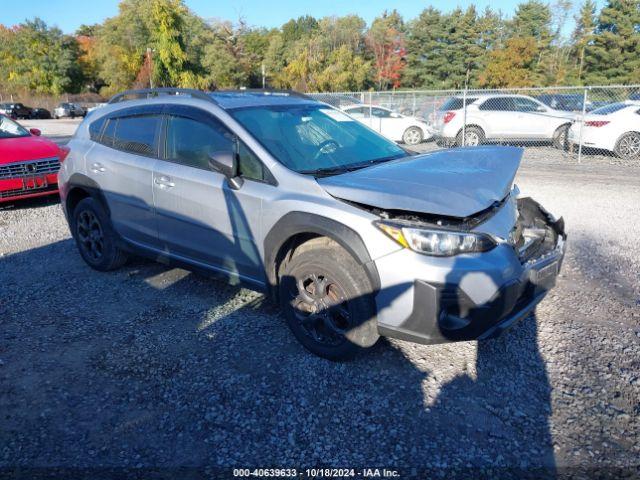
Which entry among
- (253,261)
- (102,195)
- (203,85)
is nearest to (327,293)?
(253,261)

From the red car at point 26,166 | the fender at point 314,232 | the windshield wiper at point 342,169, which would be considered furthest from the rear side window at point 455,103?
the fender at point 314,232

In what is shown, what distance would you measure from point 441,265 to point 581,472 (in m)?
1.21

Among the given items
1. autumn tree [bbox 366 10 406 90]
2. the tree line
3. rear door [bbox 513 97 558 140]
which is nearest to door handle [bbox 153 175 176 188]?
rear door [bbox 513 97 558 140]

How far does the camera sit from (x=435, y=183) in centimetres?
323

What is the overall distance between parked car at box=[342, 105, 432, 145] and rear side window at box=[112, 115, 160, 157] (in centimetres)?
1343

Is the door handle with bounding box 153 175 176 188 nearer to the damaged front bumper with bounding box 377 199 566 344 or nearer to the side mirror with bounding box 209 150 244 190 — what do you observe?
the side mirror with bounding box 209 150 244 190

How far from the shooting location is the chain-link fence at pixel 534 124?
12680 millimetres

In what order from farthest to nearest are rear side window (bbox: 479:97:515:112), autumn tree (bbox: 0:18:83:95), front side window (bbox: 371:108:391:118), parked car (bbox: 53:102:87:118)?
autumn tree (bbox: 0:18:83:95)
parked car (bbox: 53:102:87:118)
front side window (bbox: 371:108:391:118)
rear side window (bbox: 479:97:515:112)

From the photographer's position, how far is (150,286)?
4980 millimetres

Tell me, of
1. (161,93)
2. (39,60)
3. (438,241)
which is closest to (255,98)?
(161,93)

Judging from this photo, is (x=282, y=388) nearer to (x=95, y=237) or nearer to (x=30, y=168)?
(x=95, y=237)

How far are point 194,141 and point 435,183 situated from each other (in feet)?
6.66

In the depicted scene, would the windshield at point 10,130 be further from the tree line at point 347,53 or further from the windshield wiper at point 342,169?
the tree line at point 347,53

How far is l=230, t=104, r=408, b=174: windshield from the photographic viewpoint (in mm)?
3779
